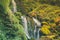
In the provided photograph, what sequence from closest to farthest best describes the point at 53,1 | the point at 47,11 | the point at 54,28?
1. the point at 54,28
2. the point at 47,11
3. the point at 53,1

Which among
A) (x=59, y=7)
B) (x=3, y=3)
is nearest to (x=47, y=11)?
(x=59, y=7)

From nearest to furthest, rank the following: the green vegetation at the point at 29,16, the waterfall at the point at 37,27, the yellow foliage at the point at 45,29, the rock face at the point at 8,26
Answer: the rock face at the point at 8,26 < the green vegetation at the point at 29,16 < the waterfall at the point at 37,27 < the yellow foliage at the point at 45,29

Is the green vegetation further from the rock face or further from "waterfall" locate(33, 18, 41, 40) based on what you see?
"waterfall" locate(33, 18, 41, 40)

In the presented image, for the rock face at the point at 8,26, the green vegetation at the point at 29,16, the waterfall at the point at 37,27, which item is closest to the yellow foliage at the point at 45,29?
the green vegetation at the point at 29,16

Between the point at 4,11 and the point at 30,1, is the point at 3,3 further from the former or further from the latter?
the point at 30,1

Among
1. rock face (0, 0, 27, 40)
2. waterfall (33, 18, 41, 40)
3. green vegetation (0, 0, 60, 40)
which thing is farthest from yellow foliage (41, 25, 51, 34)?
rock face (0, 0, 27, 40)

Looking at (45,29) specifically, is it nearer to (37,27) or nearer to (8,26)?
(37,27)

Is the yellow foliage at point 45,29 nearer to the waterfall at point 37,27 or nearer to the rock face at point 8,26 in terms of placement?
the waterfall at point 37,27

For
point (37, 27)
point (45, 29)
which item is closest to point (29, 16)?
point (37, 27)

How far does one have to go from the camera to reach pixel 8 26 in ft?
42.9

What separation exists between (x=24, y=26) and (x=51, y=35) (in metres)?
1.72

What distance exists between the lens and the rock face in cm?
1284

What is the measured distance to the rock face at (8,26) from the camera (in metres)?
12.8

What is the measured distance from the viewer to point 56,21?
16422 millimetres
